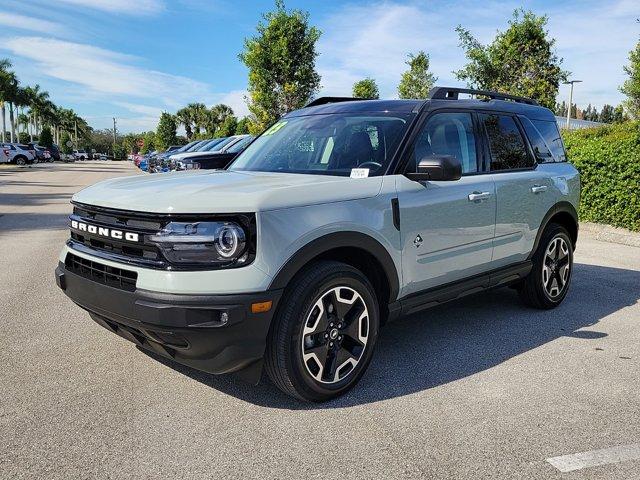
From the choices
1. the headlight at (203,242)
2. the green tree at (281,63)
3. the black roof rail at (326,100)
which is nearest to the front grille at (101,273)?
the headlight at (203,242)

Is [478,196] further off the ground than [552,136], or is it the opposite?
[552,136]

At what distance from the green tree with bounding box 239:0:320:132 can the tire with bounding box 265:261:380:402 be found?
1879cm

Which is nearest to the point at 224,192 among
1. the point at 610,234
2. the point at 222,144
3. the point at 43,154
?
the point at 610,234

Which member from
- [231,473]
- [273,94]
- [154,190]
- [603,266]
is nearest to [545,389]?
[231,473]

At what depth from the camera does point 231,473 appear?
2.54 metres

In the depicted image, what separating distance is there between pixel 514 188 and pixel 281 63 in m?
18.0

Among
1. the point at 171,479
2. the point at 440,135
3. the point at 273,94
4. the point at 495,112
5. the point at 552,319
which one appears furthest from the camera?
the point at 273,94

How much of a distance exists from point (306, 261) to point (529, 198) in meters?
2.56

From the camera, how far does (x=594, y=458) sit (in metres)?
2.73

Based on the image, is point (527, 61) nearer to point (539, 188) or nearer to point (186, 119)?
point (539, 188)

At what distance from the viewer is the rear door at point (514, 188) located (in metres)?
4.44

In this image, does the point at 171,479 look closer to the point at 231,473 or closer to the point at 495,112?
A: the point at 231,473

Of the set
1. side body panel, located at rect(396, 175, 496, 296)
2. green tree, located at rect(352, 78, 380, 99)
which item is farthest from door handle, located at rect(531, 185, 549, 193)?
green tree, located at rect(352, 78, 380, 99)

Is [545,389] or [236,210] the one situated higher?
[236,210]
